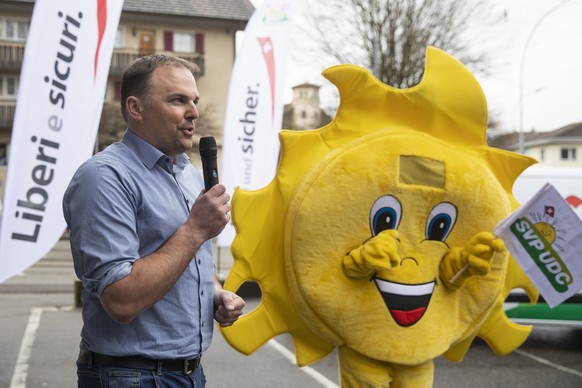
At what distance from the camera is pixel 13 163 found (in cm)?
473

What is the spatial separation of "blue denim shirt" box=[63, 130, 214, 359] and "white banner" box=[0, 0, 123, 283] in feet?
8.93

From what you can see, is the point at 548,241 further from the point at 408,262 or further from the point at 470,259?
the point at 408,262

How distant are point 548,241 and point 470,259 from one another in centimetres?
39

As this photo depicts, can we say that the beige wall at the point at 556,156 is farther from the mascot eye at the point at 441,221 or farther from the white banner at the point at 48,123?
the mascot eye at the point at 441,221

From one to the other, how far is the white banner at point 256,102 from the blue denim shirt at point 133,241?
21.1 ft

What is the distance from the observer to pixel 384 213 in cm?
317

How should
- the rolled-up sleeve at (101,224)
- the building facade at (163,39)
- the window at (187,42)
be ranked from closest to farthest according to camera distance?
the rolled-up sleeve at (101,224) → the building facade at (163,39) → the window at (187,42)

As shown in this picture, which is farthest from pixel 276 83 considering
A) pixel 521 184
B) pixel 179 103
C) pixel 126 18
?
pixel 126 18

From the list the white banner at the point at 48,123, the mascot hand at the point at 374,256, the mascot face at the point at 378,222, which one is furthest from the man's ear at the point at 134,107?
the white banner at the point at 48,123

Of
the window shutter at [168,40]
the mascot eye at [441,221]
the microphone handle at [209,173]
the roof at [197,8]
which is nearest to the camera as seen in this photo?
the microphone handle at [209,173]

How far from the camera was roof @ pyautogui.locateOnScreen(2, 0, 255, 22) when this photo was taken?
3014 cm

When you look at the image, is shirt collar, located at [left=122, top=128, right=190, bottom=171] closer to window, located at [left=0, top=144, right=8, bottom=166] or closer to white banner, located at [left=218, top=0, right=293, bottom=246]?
white banner, located at [left=218, top=0, right=293, bottom=246]

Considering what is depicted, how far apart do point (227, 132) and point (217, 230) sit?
6952mm

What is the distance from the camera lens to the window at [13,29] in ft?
96.4
